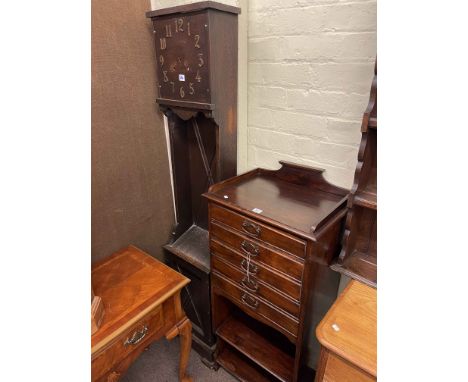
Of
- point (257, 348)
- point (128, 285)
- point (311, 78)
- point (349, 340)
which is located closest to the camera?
point (349, 340)

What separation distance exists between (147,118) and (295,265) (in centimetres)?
95

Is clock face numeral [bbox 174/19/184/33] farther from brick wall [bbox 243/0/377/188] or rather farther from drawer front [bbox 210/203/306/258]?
drawer front [bbox 210/203/306/258]

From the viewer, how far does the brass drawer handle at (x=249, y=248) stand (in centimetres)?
110

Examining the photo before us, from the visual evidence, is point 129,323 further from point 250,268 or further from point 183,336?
point 250,268

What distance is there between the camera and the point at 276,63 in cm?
120

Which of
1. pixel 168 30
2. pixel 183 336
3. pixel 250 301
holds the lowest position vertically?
pixel 183 336

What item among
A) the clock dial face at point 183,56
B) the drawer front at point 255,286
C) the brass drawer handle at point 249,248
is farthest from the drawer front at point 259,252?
the clock dial face at point 183,56

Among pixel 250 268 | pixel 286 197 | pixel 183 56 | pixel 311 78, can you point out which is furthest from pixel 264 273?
pixel 183 56

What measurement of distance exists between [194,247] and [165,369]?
68 cm

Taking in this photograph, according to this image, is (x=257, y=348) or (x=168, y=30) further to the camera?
(x=257, y=348)

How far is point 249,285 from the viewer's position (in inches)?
47.0

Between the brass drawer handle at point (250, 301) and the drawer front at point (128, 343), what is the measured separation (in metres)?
0.35

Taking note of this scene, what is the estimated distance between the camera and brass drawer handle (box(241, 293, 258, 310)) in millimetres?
1199

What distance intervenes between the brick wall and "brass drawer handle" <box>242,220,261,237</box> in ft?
1.29
